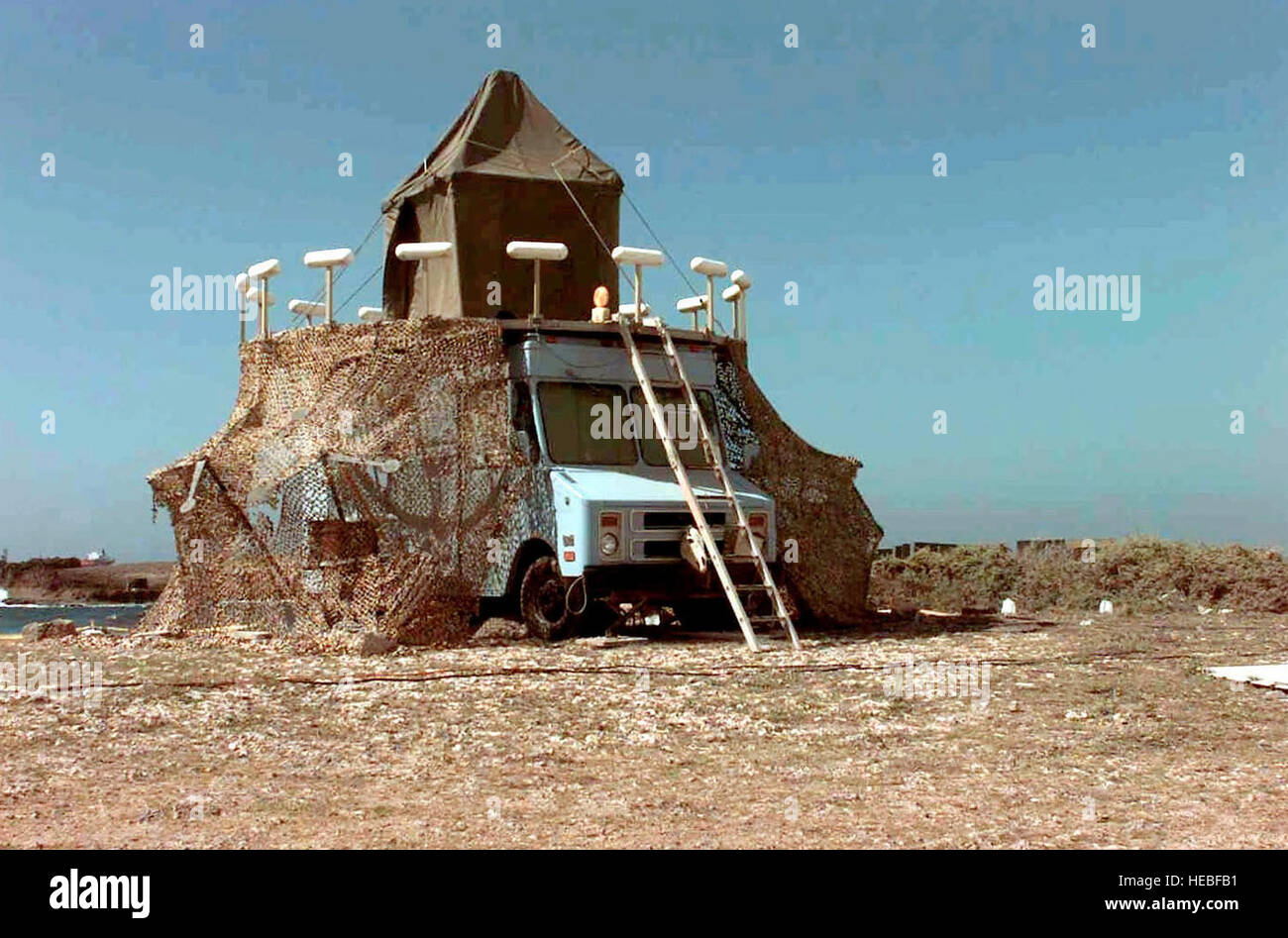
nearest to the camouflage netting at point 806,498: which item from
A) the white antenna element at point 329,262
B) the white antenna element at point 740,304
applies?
the white antenna element at point 740,304

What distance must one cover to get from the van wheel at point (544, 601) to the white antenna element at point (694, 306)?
4.12 meters

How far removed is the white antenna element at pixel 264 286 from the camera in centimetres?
1602

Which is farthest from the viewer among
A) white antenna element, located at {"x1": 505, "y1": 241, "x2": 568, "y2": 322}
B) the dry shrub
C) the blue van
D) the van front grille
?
the dry shrub

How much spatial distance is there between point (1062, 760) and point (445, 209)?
11.1 meters

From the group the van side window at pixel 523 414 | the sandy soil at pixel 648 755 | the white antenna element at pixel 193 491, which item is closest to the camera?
the sandy soil at pixel 648 755

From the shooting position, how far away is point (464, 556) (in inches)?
558

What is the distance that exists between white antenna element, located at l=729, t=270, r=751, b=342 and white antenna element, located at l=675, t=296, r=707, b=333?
397mm

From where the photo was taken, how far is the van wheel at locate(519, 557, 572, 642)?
13773 millimetres

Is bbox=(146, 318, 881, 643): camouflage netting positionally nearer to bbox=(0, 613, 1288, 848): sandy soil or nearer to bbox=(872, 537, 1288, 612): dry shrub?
bbox=(0, 613, 1288, 848): sandy soil

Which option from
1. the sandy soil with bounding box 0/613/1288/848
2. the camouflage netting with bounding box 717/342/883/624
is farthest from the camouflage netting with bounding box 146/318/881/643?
the sandy soil with bounding box 0/613/1288/848

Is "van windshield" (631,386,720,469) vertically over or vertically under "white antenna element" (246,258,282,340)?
under

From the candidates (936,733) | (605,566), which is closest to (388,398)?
(605,566)

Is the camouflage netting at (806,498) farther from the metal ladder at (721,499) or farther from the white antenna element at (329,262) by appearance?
the white antenna element at (329,262)
